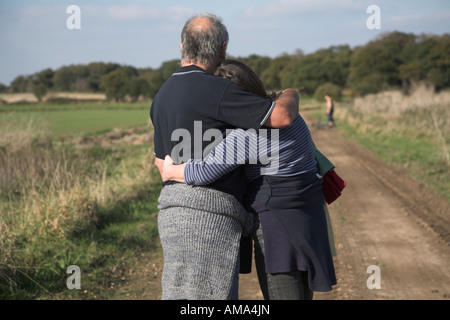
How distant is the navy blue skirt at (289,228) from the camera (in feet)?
7.94

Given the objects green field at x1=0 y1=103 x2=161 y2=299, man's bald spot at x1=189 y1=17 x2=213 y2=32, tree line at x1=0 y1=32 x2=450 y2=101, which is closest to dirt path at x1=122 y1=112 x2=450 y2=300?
green field at x1=0 y1=103 x2=161 y2=299

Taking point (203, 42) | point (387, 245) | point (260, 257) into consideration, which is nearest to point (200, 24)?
point (203, 42)

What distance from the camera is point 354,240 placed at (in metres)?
5.96

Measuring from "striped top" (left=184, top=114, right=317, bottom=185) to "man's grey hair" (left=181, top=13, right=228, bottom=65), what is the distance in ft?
1.48

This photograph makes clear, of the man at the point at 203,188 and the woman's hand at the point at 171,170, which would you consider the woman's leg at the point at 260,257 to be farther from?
the woman's hand at the point at 171,170

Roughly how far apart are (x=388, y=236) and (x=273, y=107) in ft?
14.8

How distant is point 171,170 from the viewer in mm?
2357

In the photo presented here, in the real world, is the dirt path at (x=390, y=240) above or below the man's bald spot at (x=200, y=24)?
below

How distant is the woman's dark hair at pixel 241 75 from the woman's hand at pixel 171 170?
1.69ft

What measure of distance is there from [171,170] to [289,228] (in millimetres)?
707

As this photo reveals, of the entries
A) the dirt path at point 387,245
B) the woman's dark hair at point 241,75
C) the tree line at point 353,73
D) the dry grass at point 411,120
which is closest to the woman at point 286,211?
the woman's dark hair at point 241,75

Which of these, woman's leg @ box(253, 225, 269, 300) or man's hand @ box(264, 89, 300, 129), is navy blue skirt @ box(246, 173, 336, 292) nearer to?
woman's leg @ box(253, 225, 269, 300)

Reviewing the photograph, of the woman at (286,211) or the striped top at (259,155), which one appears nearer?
the striped top at (259,155)

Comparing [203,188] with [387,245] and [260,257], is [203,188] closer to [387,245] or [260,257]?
[260,257]
